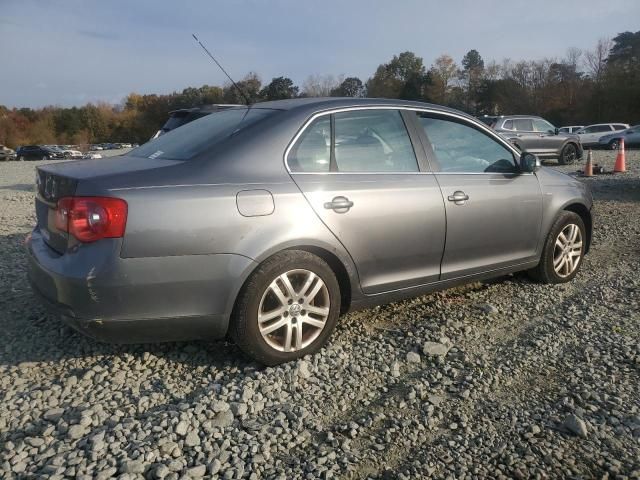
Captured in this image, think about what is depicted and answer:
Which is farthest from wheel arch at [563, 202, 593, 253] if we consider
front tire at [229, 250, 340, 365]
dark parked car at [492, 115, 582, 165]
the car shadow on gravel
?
dark parked car at [492, 115, 582, 165]

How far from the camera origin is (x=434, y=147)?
3.77 meters

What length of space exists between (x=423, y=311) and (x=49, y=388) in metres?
2.55

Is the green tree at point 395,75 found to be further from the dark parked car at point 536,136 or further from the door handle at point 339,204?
the door handle at point 339,204

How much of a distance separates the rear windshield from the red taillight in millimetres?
579

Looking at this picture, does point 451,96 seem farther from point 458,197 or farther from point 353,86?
point 458,197

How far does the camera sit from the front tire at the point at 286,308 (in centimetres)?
289

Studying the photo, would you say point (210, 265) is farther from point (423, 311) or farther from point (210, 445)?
point (423, 311)

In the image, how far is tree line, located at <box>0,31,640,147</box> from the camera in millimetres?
46406

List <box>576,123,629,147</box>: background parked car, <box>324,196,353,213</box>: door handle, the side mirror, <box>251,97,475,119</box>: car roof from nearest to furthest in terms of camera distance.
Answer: <box>324,196,353,213</box>: door handle, <box>251,97,475,119</box>: car roof, the side mirror, <box>576,123,629,147</box>: background parked car

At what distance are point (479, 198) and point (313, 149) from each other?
1.37 meters

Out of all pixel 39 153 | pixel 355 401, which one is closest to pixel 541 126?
pixel 355 401

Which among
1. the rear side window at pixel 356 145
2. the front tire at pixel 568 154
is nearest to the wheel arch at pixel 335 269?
the rear side window at pixel 356 145

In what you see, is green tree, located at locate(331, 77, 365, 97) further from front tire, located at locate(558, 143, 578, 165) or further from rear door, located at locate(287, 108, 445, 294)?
rear door, located at locate(287, 108, 445, 294)

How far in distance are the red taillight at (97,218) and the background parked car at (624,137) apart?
2796 cm
